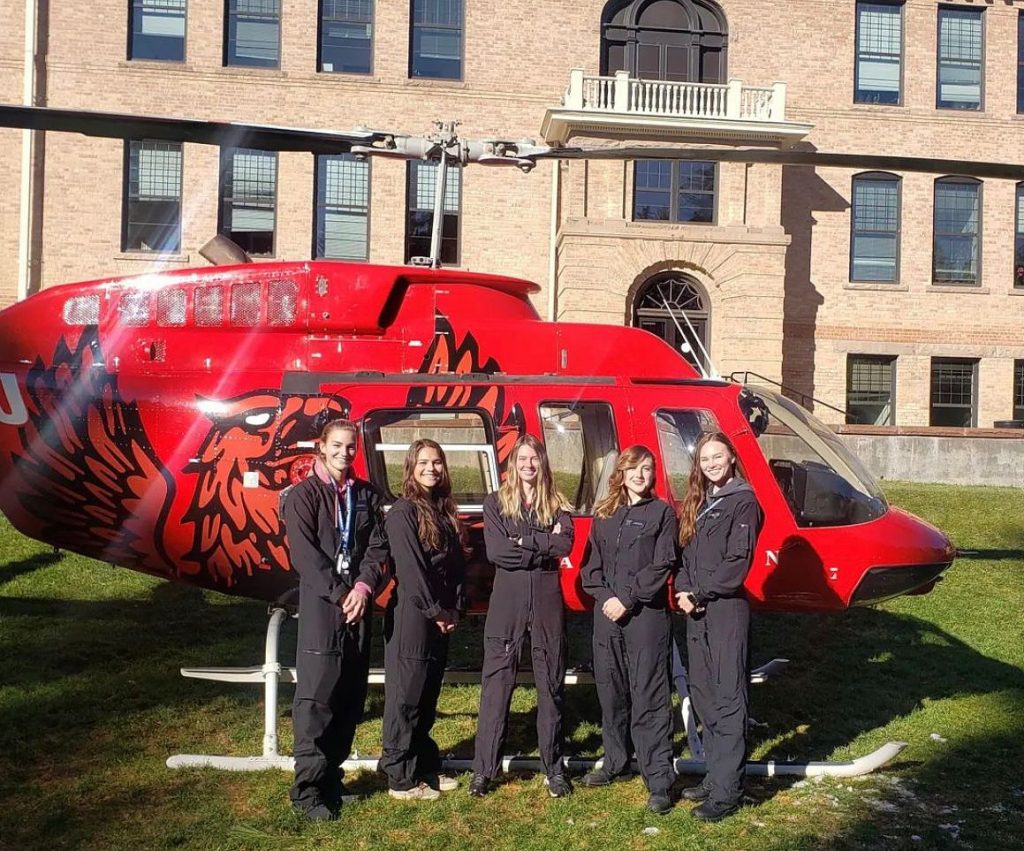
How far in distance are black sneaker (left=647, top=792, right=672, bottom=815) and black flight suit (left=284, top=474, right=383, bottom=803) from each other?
5.42 ft

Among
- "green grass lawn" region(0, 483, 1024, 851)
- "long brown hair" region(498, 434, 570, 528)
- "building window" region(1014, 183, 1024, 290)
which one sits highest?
"building window" region(1014, 183, 1024, 290)

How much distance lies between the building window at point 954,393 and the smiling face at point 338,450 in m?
22.6

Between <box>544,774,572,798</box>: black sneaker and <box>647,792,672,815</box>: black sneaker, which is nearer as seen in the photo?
<box>647,792,672,815</box>: black sneaker

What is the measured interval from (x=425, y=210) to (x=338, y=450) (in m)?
18.9

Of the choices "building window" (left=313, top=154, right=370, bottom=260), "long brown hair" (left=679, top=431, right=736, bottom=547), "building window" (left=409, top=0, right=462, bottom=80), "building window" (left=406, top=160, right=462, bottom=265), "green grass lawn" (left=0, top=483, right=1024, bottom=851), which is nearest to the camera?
"green grass lawn" (left=0, top=483, right=1024, bottom=851)

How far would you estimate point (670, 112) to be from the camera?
21.9 meters

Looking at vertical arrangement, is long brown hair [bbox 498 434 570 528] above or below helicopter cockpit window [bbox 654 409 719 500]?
below

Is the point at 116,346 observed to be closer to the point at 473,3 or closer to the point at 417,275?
the point at 417,275

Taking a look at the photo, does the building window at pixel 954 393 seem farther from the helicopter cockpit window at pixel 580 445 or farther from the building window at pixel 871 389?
the helicopter cockpit window at pixel 580 445

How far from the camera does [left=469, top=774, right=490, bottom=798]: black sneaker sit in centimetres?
545

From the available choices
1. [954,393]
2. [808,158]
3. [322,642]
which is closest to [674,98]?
[954,393]

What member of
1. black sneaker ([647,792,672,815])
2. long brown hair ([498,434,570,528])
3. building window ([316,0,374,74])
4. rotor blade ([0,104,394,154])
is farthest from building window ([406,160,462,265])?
black sneaker ([647,792,672,815])

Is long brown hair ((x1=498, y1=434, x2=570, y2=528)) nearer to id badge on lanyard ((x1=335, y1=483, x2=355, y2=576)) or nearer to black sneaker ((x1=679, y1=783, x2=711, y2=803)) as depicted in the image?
id badge on lanyard ((x1=335, y1=483, x2=355, y2=576))

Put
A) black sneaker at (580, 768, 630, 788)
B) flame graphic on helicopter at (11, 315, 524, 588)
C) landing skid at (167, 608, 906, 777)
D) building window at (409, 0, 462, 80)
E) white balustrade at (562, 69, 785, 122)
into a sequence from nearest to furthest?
black sneaker at (580, 768, 630, 788), landing skid at (167, 608, 906, 777), flame graphic on helicopter at (11, 315, 524, 588), white balustrade at (562, 69, 785, 122), building window at (409, 0, 462, 80)
